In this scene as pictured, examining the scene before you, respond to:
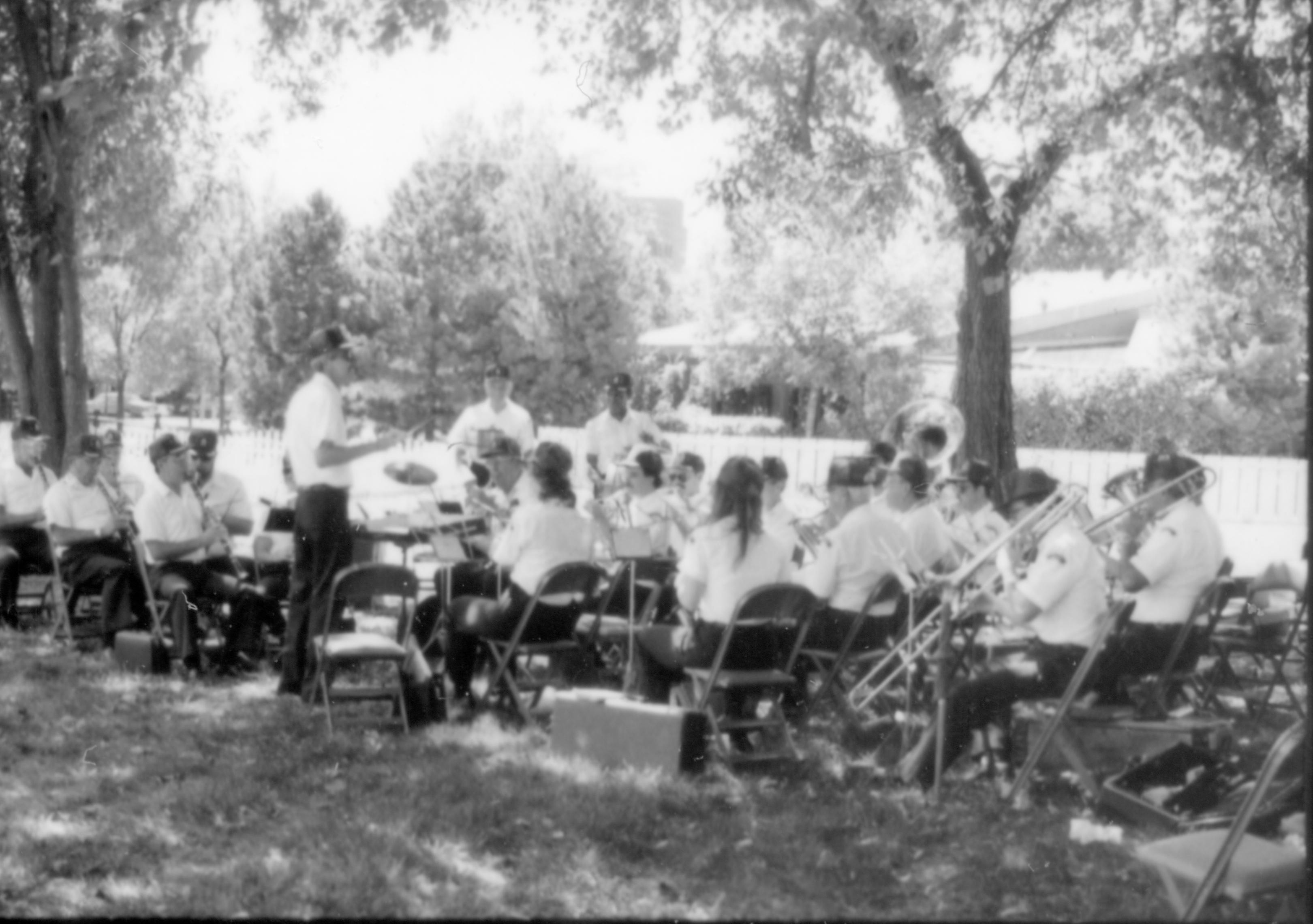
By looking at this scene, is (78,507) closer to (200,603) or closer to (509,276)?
(200,603)

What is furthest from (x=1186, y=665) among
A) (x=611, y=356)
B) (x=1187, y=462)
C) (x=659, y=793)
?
(x=611, y=356)

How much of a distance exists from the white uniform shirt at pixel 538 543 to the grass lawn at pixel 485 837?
80cm

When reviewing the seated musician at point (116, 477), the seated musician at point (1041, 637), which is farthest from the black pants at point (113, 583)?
the seated musician at point (1041, 637)

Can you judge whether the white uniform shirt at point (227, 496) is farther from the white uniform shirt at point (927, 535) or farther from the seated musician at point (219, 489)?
the white uniform shirt at point (927, 535)

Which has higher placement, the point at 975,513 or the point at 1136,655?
the point at 975,513

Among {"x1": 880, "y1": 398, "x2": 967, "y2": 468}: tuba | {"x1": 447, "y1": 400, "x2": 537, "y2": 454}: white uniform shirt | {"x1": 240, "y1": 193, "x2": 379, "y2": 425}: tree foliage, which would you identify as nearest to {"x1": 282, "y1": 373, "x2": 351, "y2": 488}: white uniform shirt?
{"x1": 447, "y1": 400, "x2": 537, "y2": 454}: white uniform shirt

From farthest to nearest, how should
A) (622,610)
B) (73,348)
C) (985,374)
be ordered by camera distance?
(73,348) → (985,374) → (622,610)

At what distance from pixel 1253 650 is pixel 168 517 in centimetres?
607

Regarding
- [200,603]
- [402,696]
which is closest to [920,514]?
[402,696]

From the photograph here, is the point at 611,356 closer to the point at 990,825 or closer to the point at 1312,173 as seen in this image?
the point at 990,825

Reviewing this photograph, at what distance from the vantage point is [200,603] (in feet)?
27.8

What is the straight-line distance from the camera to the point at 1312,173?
10.1ft

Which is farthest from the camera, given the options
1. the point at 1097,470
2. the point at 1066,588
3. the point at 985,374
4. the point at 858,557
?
the point at 1097,470

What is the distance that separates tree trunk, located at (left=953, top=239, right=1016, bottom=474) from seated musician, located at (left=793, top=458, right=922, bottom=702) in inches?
208
